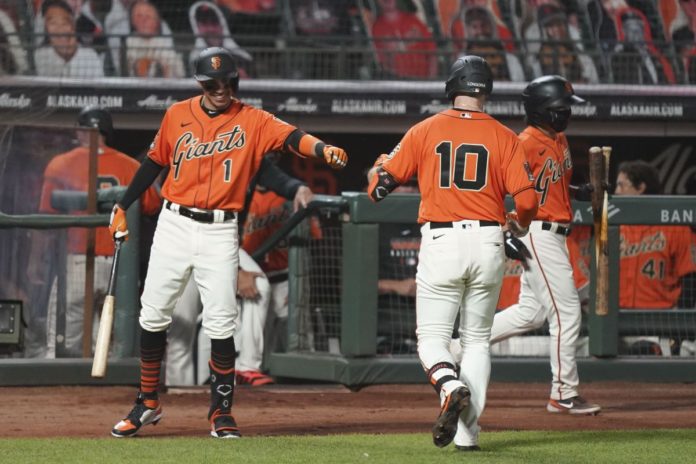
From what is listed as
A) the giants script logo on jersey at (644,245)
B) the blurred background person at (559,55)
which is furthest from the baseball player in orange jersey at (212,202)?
the blurred background person at (559,55)

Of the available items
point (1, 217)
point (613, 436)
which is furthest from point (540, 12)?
point (613, 436)

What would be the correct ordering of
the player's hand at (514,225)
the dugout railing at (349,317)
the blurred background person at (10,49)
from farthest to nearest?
the blurred background person at (10,49), the dugout railing at (349,317), the player's hand at (514,225)

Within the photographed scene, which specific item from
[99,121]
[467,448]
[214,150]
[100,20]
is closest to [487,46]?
[100,20]

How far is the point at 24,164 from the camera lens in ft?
26.1

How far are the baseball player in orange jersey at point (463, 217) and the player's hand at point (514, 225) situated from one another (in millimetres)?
478

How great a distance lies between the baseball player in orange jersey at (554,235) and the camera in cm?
662

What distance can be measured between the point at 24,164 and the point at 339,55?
5405 mm

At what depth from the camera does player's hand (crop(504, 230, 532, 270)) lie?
20.8 feet

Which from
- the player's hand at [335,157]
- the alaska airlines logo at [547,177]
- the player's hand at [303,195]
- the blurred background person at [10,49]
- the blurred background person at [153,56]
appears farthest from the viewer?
the blurred background person at [153,56]

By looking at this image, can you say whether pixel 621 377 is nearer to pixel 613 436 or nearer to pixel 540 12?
pixel 613 436

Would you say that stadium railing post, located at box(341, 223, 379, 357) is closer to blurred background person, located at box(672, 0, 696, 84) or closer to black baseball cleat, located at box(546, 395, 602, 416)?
black baseball cleat, located at box(546, 395, 602, 416)

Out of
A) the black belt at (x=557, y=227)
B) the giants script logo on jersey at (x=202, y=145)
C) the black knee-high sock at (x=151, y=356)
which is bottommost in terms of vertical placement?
the black knee-high sock at (x=151, y=356)

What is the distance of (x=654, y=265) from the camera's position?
8.31 metres

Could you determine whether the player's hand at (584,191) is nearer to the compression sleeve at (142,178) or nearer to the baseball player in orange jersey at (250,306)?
the baseball player in orange jersey at (250,306)
